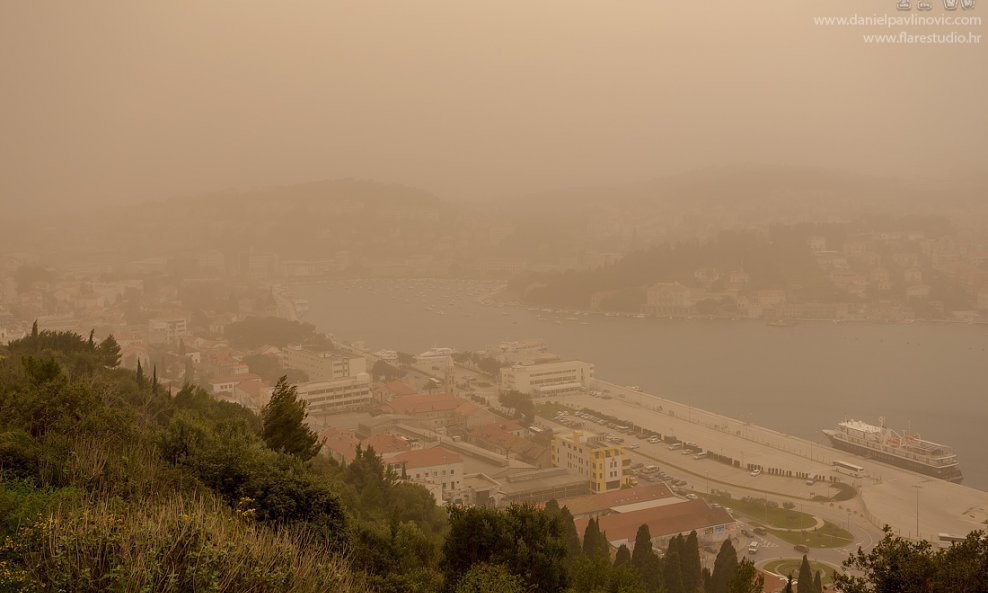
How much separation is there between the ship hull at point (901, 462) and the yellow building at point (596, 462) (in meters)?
3.76

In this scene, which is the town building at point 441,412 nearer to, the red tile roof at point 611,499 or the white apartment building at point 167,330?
the red tile roof at point 611,499

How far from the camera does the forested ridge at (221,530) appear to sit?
1.26 metres

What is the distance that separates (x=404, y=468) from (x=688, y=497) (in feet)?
8.24

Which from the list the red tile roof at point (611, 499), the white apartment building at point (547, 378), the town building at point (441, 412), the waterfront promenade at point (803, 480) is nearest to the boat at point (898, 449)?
the waterfront promenade at point (803, 480)

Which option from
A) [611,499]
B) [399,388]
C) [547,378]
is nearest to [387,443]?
[611,499]

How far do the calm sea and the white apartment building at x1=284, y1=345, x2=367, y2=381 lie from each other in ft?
11.4

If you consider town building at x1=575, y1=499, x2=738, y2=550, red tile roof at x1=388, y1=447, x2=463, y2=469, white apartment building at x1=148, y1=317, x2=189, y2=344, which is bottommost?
town building at x1=575, y1=499, x2=738, y2=550

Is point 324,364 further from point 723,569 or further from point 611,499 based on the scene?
point 723,569

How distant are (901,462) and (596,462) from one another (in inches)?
167

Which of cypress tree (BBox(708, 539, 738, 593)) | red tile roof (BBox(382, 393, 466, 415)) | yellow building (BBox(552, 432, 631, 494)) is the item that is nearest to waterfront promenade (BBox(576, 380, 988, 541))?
yellow building (BBox(552, 432, 631, 494))

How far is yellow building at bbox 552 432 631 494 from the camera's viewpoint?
6.90 metres

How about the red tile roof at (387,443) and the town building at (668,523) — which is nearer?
the town building at (668,523)

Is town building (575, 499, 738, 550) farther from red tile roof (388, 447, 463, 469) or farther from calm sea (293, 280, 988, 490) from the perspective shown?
calm sea (293, 280, 988, 490)

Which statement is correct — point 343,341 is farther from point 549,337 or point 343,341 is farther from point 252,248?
point 252,248
